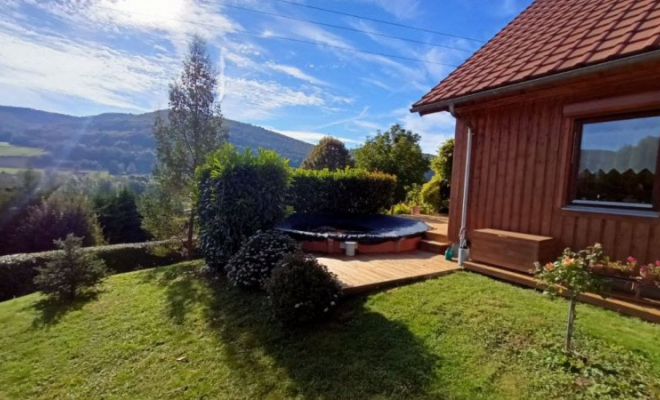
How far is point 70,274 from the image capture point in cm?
613

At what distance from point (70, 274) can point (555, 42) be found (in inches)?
375

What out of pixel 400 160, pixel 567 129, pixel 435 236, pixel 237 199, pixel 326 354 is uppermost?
pixel 400 160

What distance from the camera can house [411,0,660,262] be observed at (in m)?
3.98

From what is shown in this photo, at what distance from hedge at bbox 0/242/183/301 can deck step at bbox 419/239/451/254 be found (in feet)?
25.9

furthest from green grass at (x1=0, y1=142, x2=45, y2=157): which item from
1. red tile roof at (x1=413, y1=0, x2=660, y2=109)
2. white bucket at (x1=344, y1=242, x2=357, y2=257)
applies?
red tile roof at (x1=413, y1=0, x2=660, y2=109)

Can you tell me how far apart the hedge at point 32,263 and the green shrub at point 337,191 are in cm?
515

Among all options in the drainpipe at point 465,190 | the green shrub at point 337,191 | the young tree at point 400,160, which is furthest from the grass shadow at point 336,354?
the young tree at point 400,160

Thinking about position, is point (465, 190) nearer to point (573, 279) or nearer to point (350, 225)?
point (573, 279)

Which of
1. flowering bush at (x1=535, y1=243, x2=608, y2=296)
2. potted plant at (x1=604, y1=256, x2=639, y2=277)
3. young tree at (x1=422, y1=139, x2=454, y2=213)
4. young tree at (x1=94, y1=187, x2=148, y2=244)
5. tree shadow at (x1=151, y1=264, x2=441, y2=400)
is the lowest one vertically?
young tree at (x1=94, y1=187, x2=148, y2=244)

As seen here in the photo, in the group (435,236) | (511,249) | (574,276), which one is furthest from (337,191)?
(574,276)

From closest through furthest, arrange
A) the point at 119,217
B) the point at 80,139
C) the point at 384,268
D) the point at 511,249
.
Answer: the point at 511,249 → the point at 384,268 → the point at 119,217 → the point at 80,139

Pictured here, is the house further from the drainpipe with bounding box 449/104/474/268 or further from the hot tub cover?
the hot tub cover

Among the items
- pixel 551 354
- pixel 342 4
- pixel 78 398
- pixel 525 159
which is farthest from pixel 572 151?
pixel 342 4

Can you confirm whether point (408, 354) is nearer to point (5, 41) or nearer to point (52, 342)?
point (52, 342)
